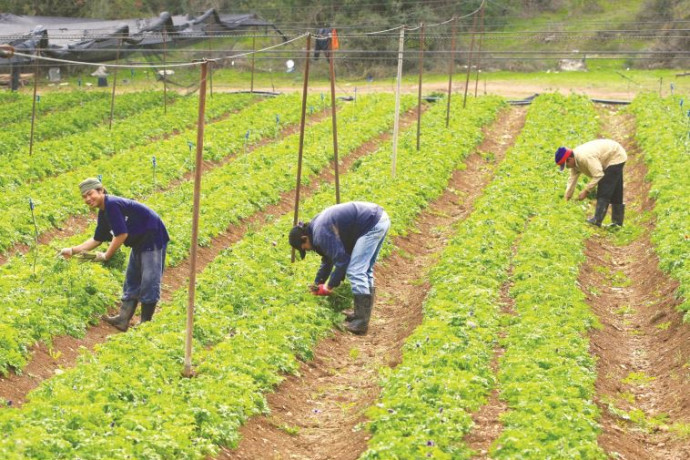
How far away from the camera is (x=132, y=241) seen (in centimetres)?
1223

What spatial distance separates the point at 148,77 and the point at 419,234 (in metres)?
28.4

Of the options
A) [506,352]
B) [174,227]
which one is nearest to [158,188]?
[174,227]

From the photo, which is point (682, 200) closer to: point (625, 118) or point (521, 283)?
point (521, 283)

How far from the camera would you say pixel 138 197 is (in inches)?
797

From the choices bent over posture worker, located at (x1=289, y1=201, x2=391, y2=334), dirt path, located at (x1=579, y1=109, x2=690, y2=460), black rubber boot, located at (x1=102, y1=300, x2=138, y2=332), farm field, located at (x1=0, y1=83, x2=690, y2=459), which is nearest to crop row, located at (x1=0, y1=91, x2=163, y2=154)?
farm field, located at (x1=0, y1=83, x2=690, y2=459)

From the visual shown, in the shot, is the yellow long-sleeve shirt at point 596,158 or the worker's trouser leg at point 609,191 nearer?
the yellow long-sleeve shirt at point 596,158

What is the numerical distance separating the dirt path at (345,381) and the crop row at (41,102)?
17.3 meters

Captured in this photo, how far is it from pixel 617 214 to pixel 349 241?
772cm

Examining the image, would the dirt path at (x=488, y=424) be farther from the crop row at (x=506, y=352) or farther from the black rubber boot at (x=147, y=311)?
the black rubber boot at (x=147, y=311)

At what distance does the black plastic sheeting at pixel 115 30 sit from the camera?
41.3 metres

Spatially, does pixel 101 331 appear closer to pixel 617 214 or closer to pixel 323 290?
pixel 323 290

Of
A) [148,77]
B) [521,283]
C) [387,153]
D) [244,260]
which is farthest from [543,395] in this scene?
[148,77]

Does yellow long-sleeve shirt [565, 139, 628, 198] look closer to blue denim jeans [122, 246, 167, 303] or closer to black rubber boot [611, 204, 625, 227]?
black rubber boot [611, 204, 625, 227]

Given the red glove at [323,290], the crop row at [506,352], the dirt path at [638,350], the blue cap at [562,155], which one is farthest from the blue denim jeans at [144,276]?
the blue cap at [562,155]
